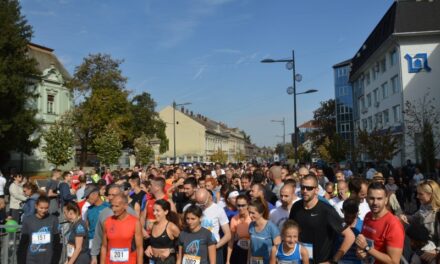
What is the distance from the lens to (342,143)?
127 feet

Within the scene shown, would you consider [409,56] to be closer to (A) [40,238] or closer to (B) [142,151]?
(B) [142,151]

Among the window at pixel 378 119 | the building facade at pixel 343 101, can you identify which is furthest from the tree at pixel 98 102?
the building facade at pixel 343 101

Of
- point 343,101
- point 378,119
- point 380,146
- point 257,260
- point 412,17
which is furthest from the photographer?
point 343,101

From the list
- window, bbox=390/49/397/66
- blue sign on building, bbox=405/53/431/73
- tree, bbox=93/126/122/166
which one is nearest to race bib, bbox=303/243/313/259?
blue sign on building, bbox=405/53/431/73

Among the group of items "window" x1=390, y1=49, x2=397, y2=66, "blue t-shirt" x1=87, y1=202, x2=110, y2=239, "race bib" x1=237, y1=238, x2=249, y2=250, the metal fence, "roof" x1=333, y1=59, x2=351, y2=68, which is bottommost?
the metal fence

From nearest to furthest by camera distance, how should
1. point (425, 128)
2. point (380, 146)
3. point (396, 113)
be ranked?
point (425, 128) < point (380, 146) < point (396, 113)

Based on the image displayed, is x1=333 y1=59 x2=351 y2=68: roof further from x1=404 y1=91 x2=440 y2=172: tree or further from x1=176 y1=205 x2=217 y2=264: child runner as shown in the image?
x1=176 y1=205 x2=217 y2=264: child runner

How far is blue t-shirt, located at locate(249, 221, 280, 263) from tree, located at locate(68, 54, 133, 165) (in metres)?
42.5

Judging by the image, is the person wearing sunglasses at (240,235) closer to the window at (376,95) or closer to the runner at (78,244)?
the runner at (78,244)

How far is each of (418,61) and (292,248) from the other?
34.8 metres

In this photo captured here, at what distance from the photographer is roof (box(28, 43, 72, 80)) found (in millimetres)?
49094

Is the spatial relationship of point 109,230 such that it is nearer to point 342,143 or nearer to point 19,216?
point 19,216

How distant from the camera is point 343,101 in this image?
7181 cm

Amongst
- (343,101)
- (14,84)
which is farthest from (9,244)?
(343,101)
